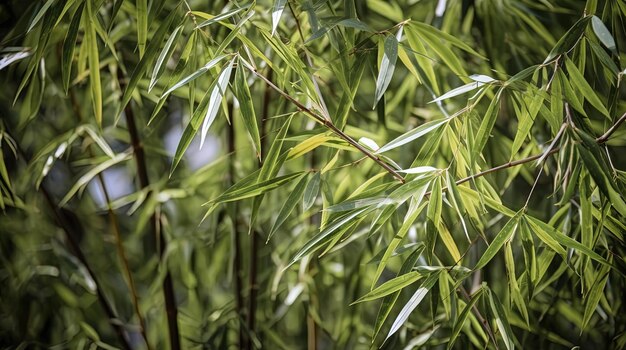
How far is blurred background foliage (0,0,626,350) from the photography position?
2.70 ft

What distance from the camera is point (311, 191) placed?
831 millimetres

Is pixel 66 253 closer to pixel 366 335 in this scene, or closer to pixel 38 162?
pixel 38 162

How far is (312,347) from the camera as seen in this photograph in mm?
1307

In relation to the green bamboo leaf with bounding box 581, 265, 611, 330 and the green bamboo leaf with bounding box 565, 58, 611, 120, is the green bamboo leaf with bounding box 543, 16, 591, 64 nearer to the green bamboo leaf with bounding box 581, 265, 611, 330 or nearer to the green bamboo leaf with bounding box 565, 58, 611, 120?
the green bamboo leaf with bounding box 565, 58, 611, 120

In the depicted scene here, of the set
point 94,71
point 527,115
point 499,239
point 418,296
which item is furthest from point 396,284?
point 94,71

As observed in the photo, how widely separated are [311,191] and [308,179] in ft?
0.10

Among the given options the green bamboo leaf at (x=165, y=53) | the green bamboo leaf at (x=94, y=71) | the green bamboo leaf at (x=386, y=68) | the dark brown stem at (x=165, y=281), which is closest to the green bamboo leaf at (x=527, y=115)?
the green bamboo leaf at (x=386, y=68)

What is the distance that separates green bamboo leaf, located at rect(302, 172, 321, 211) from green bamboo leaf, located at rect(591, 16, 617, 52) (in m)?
0.35

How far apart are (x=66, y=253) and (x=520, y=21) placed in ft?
3.20

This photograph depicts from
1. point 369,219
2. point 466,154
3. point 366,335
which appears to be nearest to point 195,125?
point 466,154

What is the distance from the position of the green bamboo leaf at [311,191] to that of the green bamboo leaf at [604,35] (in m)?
0.35

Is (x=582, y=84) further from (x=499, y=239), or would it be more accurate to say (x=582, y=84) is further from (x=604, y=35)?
(x=499, y=239)

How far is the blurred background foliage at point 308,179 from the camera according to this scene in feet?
2.70

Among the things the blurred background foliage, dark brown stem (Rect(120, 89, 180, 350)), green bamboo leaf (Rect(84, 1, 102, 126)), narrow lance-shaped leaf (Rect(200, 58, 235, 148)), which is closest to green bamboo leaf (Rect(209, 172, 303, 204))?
the blurred background foliage
